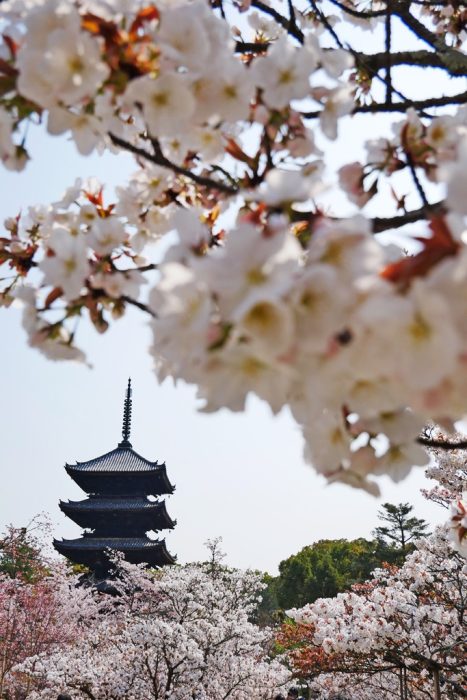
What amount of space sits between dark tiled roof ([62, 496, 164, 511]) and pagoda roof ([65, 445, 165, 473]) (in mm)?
1048

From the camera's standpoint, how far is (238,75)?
914 mm

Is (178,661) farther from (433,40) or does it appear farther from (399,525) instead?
(399,525)

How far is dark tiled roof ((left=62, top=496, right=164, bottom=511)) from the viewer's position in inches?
789

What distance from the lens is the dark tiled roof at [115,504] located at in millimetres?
20047

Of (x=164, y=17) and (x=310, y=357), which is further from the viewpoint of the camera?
(x=164, y=17)

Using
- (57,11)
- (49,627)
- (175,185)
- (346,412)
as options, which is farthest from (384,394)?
(49,627)

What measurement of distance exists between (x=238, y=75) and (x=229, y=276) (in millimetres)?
488

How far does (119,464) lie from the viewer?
71.7 ft

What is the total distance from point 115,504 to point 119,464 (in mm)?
1669

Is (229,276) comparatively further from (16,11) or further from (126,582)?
(126,582)

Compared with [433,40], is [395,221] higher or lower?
lower

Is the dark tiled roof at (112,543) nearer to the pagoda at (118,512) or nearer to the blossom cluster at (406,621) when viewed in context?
the pagoda at (118,512)

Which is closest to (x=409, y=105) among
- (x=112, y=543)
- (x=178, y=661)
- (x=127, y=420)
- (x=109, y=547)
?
(x=178, y=661)

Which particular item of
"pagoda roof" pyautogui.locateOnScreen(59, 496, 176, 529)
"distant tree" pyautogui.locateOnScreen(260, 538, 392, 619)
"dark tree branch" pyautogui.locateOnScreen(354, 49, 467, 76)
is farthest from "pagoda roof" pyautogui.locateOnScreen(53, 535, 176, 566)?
"dark tree branch" pyautogui.locateOnScreen(354, 49, 467, 76)
